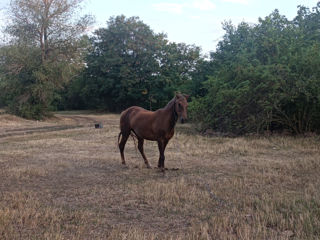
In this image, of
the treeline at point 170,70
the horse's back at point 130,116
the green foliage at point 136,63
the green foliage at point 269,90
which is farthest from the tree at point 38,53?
the horse's back at point 130,116

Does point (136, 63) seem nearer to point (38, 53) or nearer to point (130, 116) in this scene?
point (38, 53)

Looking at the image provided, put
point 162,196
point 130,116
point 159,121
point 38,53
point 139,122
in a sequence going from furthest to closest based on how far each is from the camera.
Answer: point 38,53 < point 130,116 < point 139,122 < point 159,121 < point 162,196

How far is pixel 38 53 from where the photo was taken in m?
33.0

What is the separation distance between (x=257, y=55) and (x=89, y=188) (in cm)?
1433

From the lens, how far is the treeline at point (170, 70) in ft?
50.6

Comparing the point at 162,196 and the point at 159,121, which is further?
the point at 159,121

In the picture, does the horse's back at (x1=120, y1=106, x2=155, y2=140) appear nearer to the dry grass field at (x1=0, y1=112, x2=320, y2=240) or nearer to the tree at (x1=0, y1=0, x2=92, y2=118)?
the dry grass field at (x1=0, y1=112, x2=320, y2=240)

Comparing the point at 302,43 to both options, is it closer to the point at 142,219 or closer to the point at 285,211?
the point at 285,211

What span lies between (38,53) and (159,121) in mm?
27400

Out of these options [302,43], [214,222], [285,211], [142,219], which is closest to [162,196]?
[142,219]

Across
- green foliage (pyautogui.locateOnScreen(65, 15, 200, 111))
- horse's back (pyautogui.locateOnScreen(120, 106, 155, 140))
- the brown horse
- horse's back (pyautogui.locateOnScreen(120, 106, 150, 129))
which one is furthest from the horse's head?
green foliage (pyautogui.locateOnScreen(65, 15, 200, 111))

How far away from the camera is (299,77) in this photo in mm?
14883

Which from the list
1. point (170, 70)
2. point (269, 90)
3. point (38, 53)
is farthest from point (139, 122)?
point (170, 70)

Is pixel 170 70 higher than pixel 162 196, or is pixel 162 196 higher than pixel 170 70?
pixel 170 70
